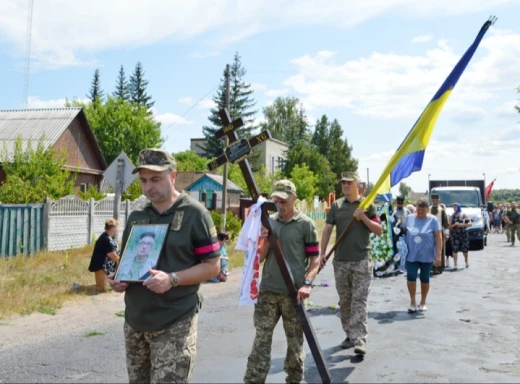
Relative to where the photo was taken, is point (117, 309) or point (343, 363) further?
point (117, 309)

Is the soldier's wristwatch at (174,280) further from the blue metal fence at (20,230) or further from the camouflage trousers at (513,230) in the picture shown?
the camouflage trousers at (513,230)

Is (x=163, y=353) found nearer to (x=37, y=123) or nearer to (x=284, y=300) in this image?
(x=284, y=300)

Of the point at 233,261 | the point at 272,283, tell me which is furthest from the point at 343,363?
the point at 233,261

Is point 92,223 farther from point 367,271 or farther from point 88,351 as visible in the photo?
point 367,271

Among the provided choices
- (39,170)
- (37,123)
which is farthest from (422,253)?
(37,123)

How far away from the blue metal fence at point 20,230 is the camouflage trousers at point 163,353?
536 inches

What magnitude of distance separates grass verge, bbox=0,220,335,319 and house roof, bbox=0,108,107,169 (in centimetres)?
1722

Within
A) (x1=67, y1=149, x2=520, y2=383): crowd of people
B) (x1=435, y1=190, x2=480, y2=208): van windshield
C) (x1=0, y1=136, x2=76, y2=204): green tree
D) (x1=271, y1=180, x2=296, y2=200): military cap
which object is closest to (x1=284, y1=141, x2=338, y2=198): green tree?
(x1=435, y1=190, x2=480, y2=208): van windshield

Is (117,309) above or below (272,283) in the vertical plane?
below

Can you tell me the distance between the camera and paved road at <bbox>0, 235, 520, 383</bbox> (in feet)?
19.3

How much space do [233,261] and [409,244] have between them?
28.5 feet

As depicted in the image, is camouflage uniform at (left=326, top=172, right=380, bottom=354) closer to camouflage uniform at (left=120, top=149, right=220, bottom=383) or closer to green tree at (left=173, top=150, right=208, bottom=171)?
camouflage uniform at (left=120, top=149, right=220, bottom=383)

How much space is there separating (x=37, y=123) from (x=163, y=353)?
33.9 meters

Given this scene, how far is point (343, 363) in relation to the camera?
20.5 feet
